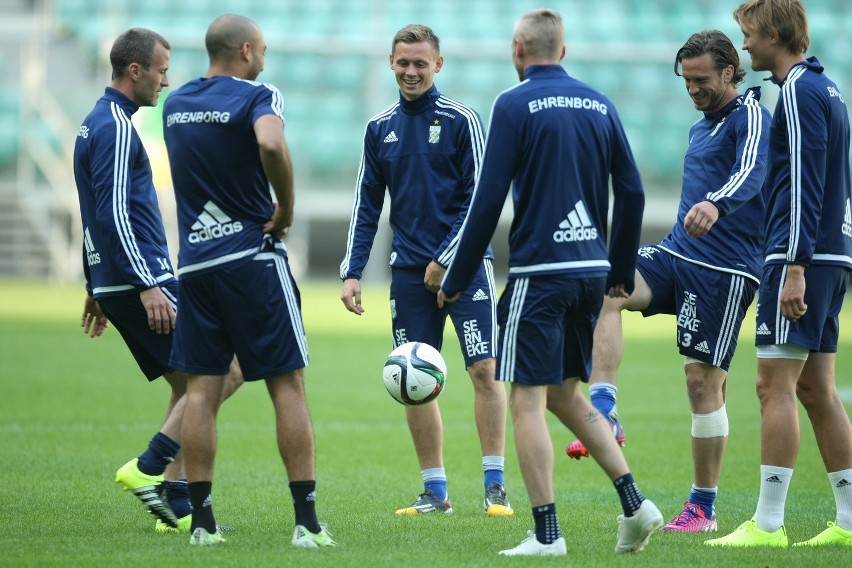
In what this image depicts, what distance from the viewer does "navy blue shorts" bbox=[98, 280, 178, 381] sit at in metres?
6.10

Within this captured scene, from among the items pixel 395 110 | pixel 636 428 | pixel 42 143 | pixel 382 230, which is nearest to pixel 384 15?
pixel 382 230

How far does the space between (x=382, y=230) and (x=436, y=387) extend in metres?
25.8

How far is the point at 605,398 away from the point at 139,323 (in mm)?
2450

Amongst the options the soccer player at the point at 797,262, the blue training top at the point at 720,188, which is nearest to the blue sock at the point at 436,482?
the soccer player at the point at 797,262

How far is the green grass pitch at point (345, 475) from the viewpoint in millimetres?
5129

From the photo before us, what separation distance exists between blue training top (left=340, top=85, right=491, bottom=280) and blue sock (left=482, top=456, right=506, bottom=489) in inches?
45.4

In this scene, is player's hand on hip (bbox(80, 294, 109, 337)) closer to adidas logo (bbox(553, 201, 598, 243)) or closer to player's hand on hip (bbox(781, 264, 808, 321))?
adidas logo (bbox(553, 201, 598, 243))

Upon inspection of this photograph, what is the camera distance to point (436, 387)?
248 inches

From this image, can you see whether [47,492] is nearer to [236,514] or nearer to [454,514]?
[236,514]

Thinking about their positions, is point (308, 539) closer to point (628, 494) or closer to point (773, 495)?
point (628, 494)

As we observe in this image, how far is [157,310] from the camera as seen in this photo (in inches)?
231

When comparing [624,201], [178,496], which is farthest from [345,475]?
[624,201]

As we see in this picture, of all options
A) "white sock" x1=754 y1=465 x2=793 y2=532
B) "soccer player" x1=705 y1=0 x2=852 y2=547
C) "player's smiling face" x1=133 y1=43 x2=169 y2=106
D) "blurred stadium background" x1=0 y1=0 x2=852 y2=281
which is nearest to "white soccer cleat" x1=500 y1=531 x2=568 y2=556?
"soccer player" x1=705 y1=0 x2=852 y2=547

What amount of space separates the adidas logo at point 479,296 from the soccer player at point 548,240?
1579 millimetres
